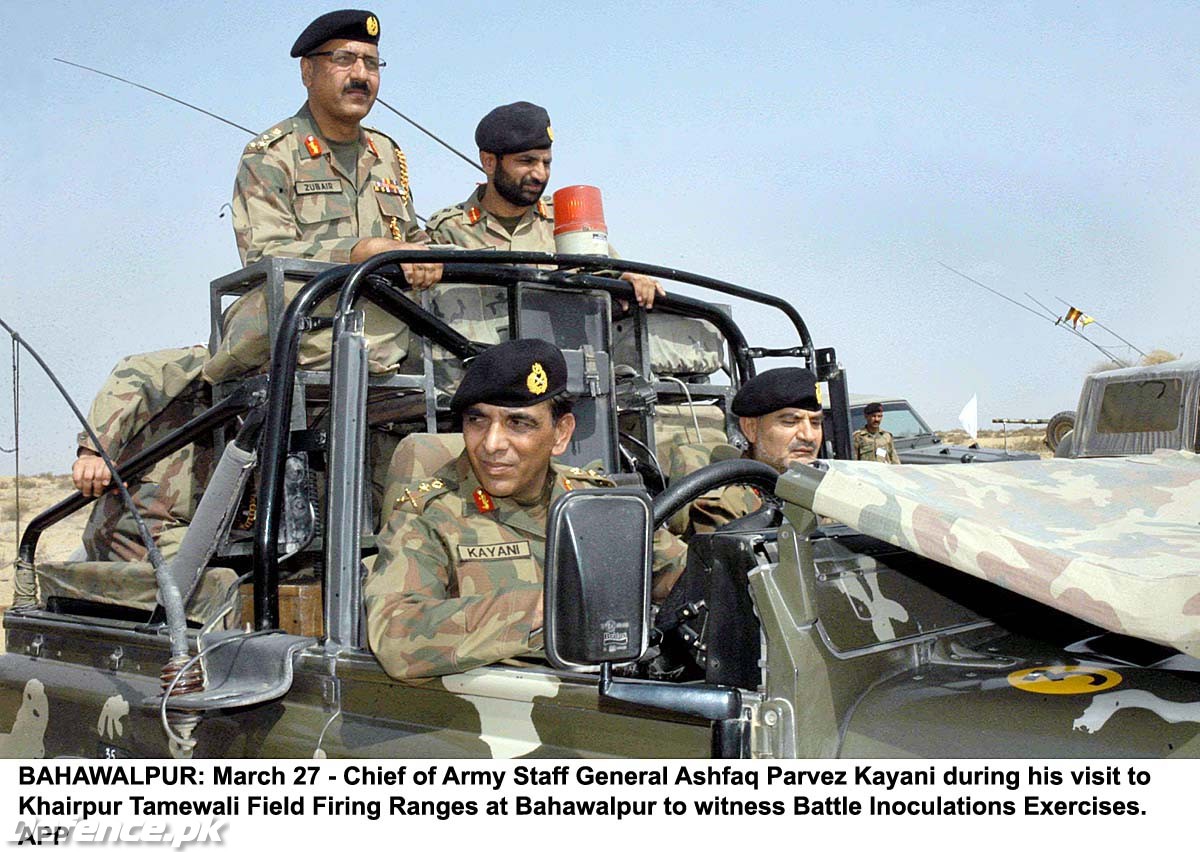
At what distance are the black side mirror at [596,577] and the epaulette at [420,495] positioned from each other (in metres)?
0.97

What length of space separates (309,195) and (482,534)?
1.79m

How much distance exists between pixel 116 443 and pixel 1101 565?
298 centimetres

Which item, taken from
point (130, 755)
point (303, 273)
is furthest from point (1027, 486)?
point (130, 755)

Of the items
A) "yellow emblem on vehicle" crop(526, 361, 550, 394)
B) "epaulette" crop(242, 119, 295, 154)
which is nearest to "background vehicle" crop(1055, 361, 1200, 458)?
"epaulette" crop(242, 119, 295, 154)

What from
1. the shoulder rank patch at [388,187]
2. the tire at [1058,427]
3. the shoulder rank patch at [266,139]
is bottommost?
the shoulder rank patch at [388,187]

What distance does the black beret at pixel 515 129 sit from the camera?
4.12 m

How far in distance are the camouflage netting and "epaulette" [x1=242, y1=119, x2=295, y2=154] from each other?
142 cm

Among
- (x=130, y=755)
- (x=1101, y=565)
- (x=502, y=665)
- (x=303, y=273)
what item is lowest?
(x=130, y=755)

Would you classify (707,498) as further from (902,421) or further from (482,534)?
(902,421)

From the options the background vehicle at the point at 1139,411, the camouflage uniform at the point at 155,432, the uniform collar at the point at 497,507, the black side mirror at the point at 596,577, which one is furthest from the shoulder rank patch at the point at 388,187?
the background vehicle at the point at 1139,411

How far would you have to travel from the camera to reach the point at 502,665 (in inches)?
93.5

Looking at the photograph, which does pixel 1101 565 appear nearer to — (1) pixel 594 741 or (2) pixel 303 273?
A: (1) pixel 594 741

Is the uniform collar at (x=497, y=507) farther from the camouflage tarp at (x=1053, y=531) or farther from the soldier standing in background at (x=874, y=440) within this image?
the soldier standing in background at (x=874, y=440)

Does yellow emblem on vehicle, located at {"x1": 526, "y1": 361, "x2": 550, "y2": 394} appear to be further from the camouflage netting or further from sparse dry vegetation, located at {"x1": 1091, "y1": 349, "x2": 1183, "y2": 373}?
sparse dry vegetation, located at {"x1": 1091, "y1": 349, "x2": 1183, "y2": 373}
